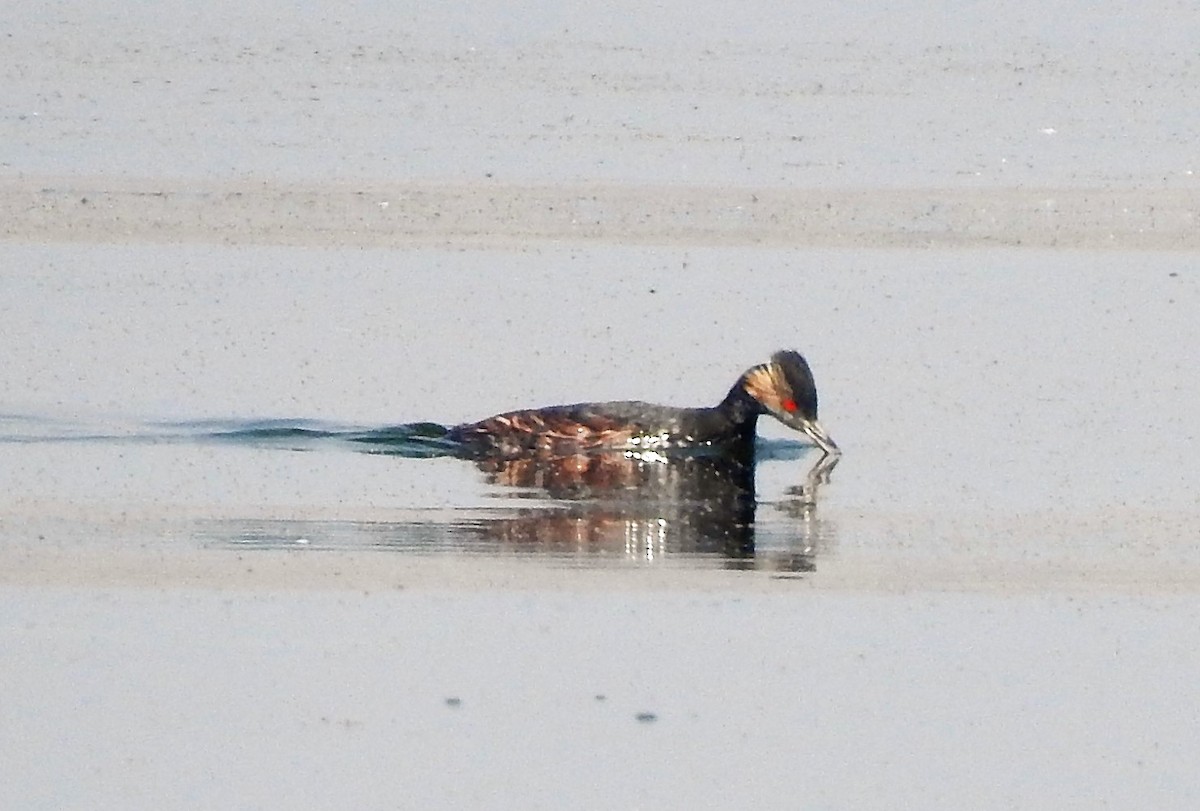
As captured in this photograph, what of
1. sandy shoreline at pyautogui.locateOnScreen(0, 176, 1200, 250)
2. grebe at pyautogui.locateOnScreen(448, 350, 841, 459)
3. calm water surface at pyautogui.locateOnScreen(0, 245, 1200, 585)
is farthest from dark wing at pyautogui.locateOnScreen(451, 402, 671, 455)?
sandy shoreline at pyautogui.locateOnScreen(0, 176, 1200, 250)

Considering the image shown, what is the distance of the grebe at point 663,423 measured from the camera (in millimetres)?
11922

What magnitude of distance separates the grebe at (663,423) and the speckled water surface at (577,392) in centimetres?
21

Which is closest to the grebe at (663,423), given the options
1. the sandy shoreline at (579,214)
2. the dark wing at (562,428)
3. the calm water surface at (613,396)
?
the dark wing at (562,428)

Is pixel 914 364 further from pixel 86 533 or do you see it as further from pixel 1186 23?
pixel 1186 23

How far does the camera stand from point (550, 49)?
23.5 metres

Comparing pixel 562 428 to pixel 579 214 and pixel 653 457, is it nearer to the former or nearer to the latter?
pixel 653 457

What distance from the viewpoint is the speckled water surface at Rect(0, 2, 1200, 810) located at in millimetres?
7730

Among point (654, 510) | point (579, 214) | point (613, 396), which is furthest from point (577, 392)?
point (579, 214)

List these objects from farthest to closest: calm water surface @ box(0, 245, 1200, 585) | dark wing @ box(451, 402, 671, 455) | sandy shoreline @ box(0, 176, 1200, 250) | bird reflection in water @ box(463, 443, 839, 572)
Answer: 1. sandy shoreline @ box(0, 176, 1200, 250)
2. dark wing @ box(451, 402, 671, 455)
3. calm water surface @ box(0, 245, 1200, 585)
4. bird reflection in water @ box(463, 443, 839, 572)

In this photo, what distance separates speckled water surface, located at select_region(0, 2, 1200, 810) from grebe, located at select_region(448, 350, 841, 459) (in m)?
0.21

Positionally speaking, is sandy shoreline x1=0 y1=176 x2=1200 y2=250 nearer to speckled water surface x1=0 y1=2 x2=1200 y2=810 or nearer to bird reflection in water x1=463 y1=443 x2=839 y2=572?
speckled water surface x1=0 y1=2 x2=1200 y2=810

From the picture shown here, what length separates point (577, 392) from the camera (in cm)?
1305

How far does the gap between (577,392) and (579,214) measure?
168 inches

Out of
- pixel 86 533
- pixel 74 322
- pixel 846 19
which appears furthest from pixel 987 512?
pixel 846 19
